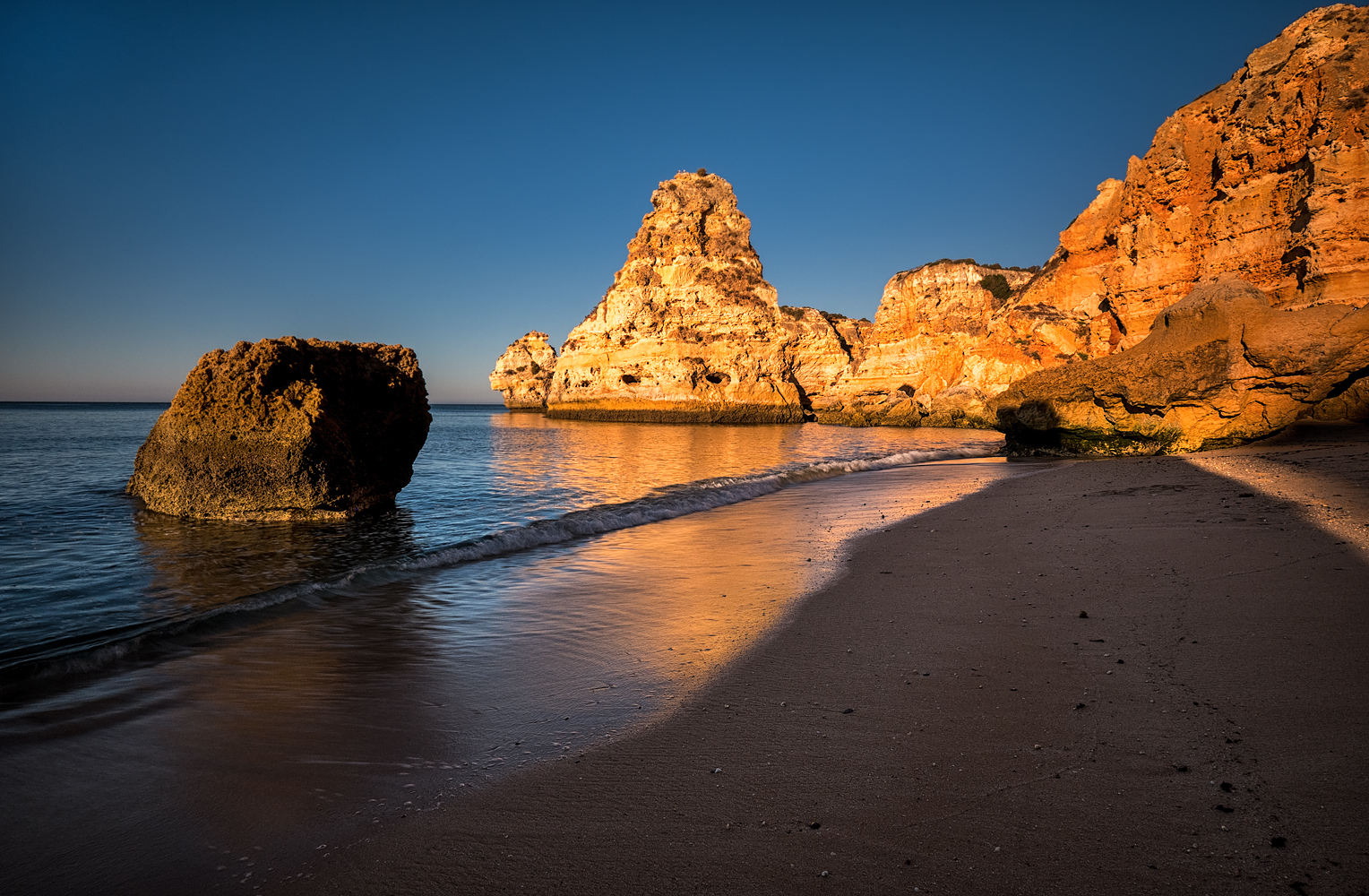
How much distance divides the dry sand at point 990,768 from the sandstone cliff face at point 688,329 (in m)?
59.5

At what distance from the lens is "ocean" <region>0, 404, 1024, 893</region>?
2506 millimetres

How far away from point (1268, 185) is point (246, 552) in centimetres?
3026

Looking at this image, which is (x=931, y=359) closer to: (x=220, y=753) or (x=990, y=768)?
(x=990, y=768)

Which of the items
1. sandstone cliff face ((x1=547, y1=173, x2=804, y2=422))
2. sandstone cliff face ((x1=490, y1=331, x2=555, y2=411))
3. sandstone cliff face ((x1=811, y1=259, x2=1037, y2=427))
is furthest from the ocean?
sandstone cliff face ((x1=490, y1=331, x2=555, y2=411))

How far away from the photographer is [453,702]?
12.0 ft

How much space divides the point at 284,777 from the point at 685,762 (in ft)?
6.04

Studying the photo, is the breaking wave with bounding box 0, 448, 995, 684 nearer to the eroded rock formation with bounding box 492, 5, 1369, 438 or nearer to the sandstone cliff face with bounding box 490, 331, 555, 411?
the eroded rock formation with bounding box 492, 5, 1369, 438

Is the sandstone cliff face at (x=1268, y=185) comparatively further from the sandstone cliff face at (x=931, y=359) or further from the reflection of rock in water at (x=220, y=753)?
the reflection of rock in water at (x=220, y=753)

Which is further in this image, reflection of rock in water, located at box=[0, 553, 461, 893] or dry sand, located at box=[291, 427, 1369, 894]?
reflection of rock in water, located at box=[0, 553, 461, 893]

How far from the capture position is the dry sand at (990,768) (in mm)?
1916

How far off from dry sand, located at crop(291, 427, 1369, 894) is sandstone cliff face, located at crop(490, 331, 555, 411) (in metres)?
103

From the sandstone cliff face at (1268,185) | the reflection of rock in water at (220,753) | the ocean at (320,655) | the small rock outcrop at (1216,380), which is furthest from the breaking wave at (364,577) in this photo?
the sandstone cliff face at (1268,185)

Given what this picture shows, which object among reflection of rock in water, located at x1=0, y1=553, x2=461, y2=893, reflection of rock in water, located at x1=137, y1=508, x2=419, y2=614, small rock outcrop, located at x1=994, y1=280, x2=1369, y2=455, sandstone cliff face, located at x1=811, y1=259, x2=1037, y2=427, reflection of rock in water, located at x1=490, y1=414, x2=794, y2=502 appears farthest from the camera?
sandstone cliff face, located at x1=811, y1=259, x2=1037, y2=427

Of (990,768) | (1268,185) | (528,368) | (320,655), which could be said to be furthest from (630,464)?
(528,368)
